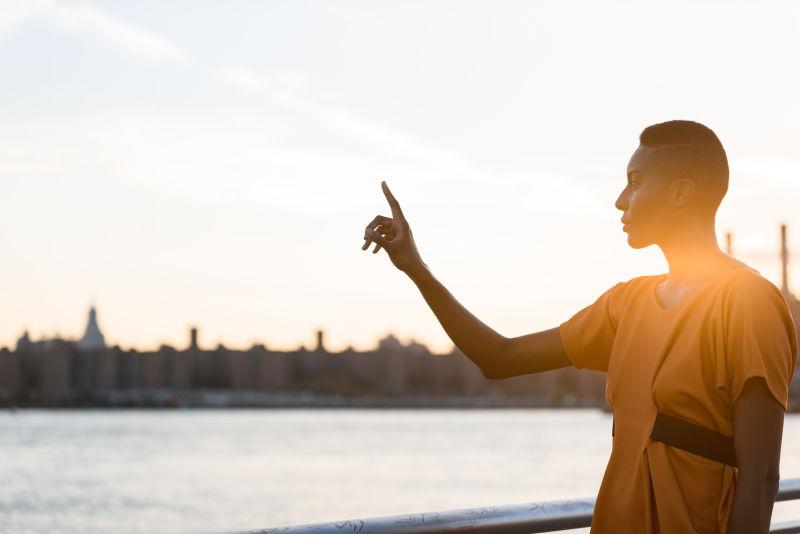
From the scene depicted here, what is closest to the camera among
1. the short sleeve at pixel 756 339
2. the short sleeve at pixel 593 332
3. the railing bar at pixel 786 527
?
the short sleeve at pixel 756 339

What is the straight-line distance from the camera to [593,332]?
221cm

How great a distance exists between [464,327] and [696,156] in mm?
573

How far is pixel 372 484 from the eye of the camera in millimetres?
65562

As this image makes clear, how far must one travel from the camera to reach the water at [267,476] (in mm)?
51469

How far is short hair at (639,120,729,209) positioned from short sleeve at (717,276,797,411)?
223 mm

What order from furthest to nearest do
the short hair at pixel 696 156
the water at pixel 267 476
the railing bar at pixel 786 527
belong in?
1. the water at pixel 267 476
2. the railing bar at pixel 786 527
3. the short hair at pixel 696 156

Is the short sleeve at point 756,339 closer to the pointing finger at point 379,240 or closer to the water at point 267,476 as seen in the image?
the pointing finger at point 379,240

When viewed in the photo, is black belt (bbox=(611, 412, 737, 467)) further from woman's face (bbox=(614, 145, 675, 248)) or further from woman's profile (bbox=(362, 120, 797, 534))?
woman's face (bbox=(614, 145, 675, 248))

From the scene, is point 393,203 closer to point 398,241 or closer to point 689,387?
point 398,241

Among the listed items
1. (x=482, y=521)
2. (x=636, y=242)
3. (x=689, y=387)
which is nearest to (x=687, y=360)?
(x=689, y=387)

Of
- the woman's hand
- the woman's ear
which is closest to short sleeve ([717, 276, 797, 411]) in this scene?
the woman's ear

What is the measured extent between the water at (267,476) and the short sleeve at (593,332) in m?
30.3

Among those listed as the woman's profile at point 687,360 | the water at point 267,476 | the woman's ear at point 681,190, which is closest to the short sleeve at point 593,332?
the woman's profile at point 687,360

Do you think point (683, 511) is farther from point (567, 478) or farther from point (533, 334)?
point (567, 478)
